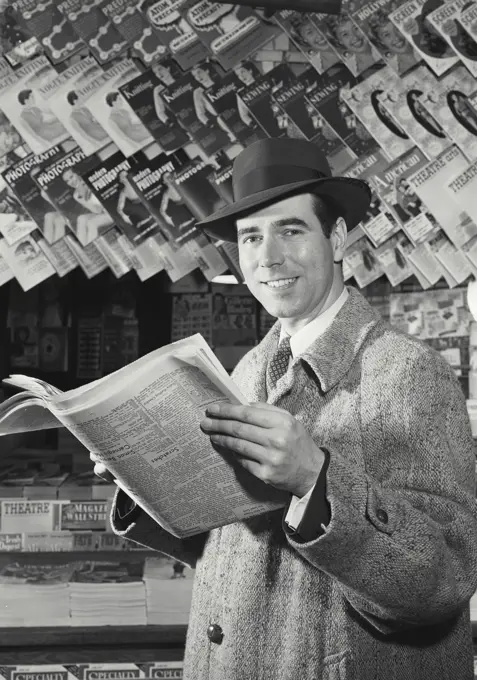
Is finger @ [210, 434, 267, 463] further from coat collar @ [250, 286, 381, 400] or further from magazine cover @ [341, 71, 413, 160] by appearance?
magazine cover @ [341, 71, 413, 160]

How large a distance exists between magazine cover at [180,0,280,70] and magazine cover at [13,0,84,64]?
1.46 feet

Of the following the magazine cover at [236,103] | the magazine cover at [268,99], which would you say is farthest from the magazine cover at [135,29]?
the magazine cover at [268,99]

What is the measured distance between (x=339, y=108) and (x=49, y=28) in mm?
1135

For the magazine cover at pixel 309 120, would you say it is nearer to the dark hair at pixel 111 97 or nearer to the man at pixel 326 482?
the dark hair at pixel 111 97

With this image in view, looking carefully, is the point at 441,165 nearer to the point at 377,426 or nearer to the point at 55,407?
the point at 377,426

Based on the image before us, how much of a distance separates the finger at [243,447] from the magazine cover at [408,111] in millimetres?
2074

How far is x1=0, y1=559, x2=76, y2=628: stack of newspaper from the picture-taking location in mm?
2523

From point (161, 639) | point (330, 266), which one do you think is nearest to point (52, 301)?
point (161, 639)

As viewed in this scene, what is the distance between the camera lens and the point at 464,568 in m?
1.12

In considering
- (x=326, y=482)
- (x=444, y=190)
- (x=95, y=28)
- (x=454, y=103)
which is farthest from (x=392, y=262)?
(x=326, y=482)

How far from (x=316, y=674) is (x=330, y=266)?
2.54 ft

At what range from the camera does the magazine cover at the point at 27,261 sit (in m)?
2.59

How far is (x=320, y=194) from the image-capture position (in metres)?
1.54

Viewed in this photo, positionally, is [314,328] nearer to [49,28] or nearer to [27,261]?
[27,261]
